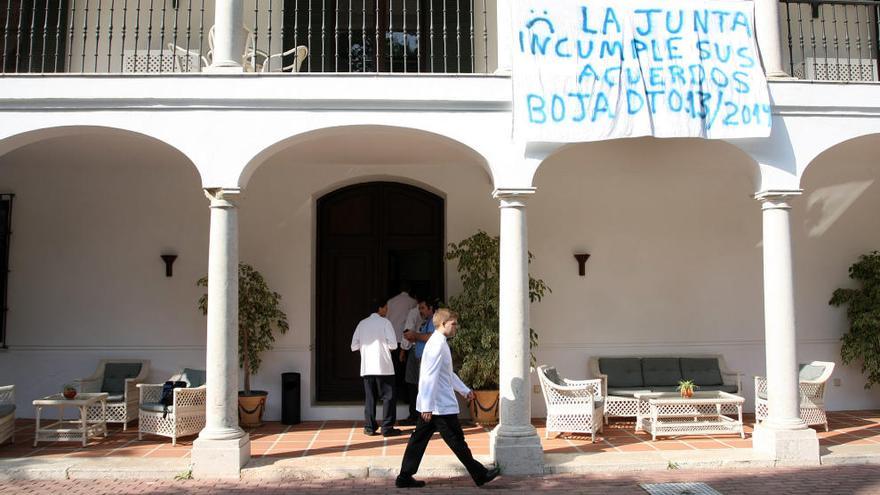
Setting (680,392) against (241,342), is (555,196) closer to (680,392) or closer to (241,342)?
(680,392)

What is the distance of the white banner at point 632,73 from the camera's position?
7.29 m

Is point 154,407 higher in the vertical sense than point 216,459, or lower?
higher

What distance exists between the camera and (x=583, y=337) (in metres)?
9.93

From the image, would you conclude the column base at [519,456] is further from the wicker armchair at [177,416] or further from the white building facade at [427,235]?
the wicker armchair at [177,416]

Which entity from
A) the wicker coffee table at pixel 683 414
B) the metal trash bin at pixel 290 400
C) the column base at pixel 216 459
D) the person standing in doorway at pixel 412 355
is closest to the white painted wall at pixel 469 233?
the metal trash bin at pixel 290 400

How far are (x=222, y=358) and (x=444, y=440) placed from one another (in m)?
2.45

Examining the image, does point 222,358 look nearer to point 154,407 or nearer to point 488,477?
point 154,407

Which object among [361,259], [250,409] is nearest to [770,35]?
[361,259]

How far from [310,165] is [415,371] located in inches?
129

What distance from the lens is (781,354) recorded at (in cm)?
738

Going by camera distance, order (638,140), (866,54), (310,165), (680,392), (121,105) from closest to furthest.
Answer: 1. (121,105)
2. (680,392)
3. (638,140)
4. (310,165)
5. (866,54)

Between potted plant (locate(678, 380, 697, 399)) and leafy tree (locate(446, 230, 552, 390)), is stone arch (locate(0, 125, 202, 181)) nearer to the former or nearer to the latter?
leafy tree (locate(446, 230, 552, 390))

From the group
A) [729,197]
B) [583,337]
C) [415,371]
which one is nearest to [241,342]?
[415,371]

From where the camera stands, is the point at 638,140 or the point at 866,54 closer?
the point at 638,140
